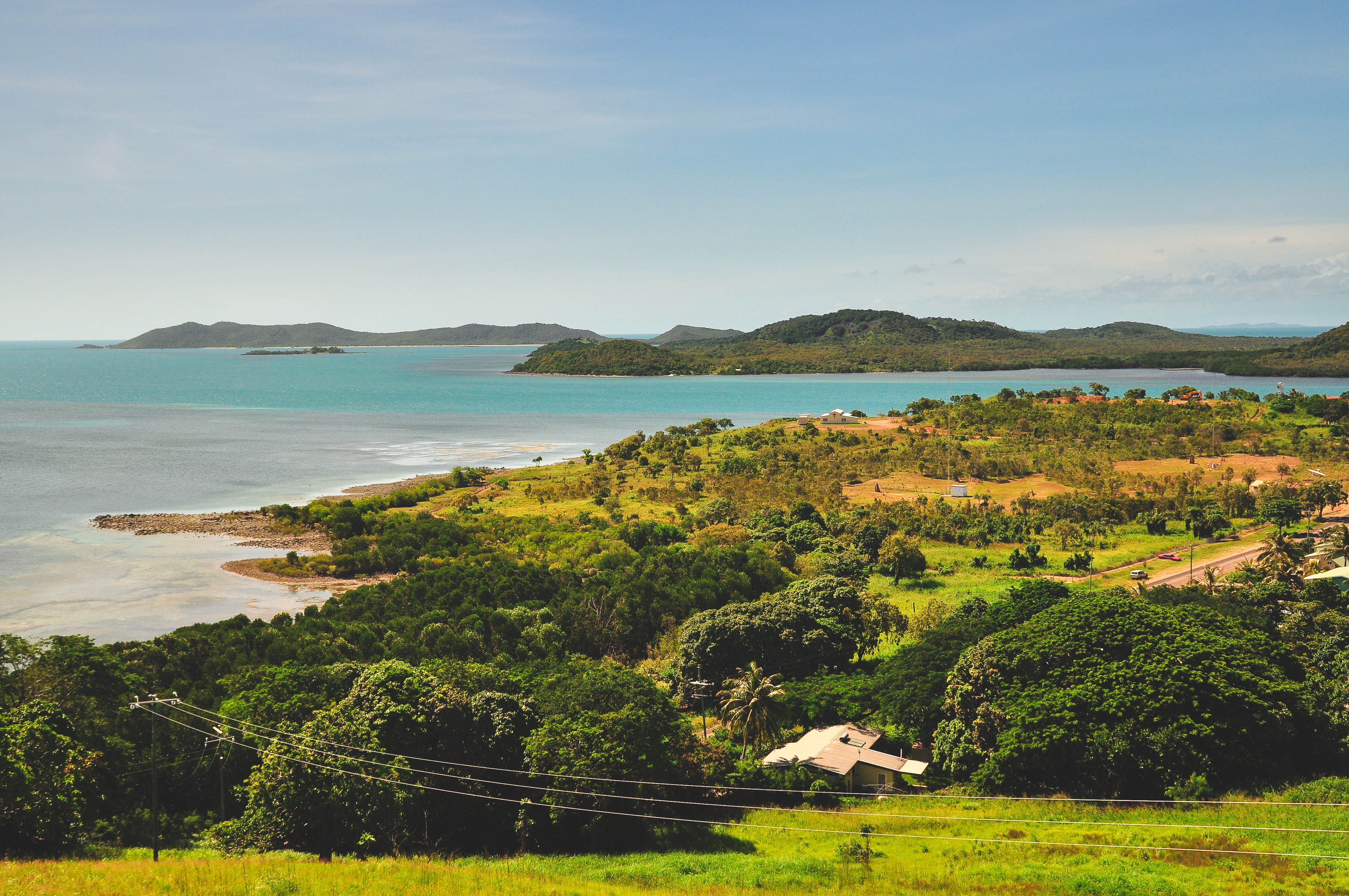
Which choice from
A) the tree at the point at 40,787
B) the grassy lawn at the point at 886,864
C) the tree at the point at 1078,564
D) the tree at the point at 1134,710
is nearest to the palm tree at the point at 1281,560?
the tree at the point at 1078,564

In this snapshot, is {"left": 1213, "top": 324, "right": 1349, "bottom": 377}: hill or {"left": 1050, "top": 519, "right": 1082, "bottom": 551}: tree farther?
{"left": 1213, "top": 324, "right": 1349, "bottom": 377}: hill

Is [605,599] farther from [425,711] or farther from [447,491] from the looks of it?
[447,491]

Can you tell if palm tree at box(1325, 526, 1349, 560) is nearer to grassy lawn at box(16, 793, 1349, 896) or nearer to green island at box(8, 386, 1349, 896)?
green island at box(8, 386, 1349, 896)

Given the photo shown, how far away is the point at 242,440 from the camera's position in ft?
291

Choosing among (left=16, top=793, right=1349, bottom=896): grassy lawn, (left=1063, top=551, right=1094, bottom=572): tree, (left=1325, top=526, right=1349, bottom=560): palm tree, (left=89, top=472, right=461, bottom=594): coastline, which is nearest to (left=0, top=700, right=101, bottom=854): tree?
(left=16, top=793, right=1349, bottom=896): grassy lawn

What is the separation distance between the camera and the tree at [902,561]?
39.6m

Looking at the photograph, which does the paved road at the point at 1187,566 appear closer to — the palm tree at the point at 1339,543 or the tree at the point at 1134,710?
the palm tree at the point at 1339,543

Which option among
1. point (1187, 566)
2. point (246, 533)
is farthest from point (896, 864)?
point (246, 533)

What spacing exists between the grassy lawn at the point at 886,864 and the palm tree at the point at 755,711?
283cm

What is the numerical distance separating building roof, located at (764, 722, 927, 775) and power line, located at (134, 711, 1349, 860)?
2.38 metres

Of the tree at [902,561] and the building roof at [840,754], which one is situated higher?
the tree at [902,561]

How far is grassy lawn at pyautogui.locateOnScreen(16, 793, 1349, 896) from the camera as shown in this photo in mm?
13430

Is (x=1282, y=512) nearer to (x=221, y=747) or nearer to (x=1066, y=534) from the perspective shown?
(x=1066, y=534)

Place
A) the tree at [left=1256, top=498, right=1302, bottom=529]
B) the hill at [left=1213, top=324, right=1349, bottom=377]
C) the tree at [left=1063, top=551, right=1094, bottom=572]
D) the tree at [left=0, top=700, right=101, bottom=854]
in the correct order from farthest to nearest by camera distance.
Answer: the hill at [left=1213, top=324, right=1349, bottom=377]
the tree at [left=1256, top=498, right=1302, bottom=529]
the tree at [left=1063, top=551, right=1094, bottom=572]
the tree at [left=0, top=700, right=101, bottom=854]
